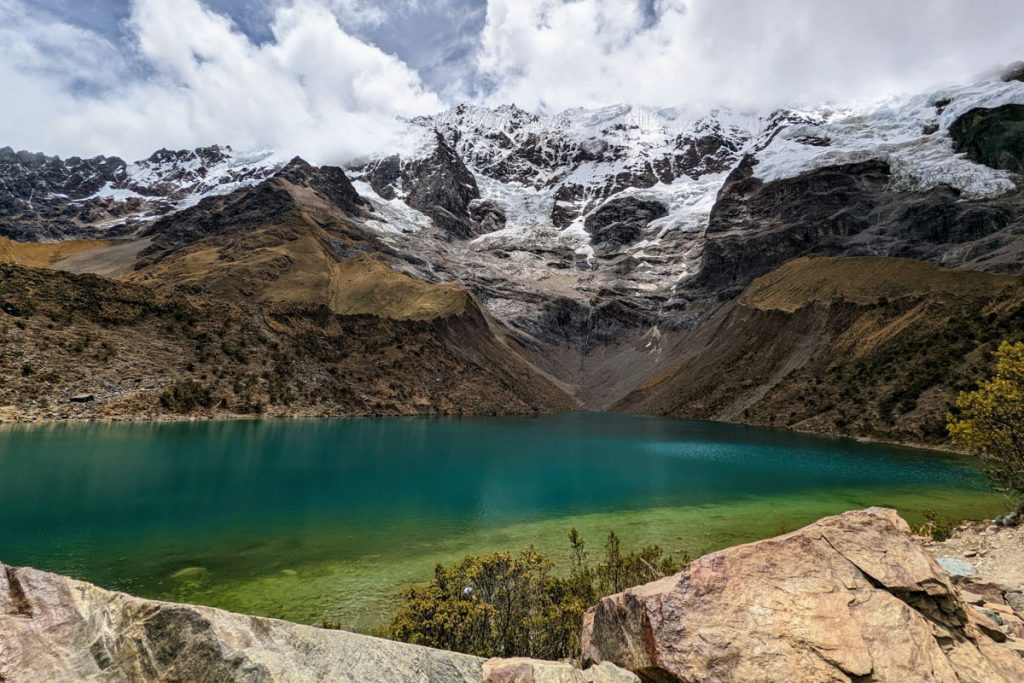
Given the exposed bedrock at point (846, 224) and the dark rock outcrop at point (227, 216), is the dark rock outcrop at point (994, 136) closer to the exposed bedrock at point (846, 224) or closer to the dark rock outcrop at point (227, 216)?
the exposed bedrock at point (846, 224)

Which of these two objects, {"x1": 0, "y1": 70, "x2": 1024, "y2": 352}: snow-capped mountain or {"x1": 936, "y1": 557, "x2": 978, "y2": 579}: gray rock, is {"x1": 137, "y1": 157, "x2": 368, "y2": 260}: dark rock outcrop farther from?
{"x1": 936, "y1": 557, "x2": 978, "y2": 579}: gray rock

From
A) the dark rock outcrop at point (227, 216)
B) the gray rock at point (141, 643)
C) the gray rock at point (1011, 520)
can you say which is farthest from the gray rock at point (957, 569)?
the dark rock outcrop at point (227, 216)

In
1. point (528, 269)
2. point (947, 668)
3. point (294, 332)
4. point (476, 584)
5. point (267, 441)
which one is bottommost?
point (267, 441)

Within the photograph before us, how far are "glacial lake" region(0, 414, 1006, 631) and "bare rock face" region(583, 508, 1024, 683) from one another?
28.7 ft

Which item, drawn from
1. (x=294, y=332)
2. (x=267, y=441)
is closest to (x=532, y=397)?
(x=294, y=332)

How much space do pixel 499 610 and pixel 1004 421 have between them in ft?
57.9

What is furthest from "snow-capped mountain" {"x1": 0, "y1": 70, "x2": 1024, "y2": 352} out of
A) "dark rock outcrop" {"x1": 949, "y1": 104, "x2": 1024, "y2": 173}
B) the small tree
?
the small tree

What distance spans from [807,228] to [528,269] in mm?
91803

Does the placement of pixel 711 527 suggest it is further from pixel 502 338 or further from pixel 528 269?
pixel 528 269

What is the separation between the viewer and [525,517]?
21906mm

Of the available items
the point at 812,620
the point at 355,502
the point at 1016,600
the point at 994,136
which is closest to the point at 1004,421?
the point at 1016,600

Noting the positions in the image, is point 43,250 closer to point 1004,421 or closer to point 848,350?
point 848,350

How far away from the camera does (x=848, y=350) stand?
227 feet

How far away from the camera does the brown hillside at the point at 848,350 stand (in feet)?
166
